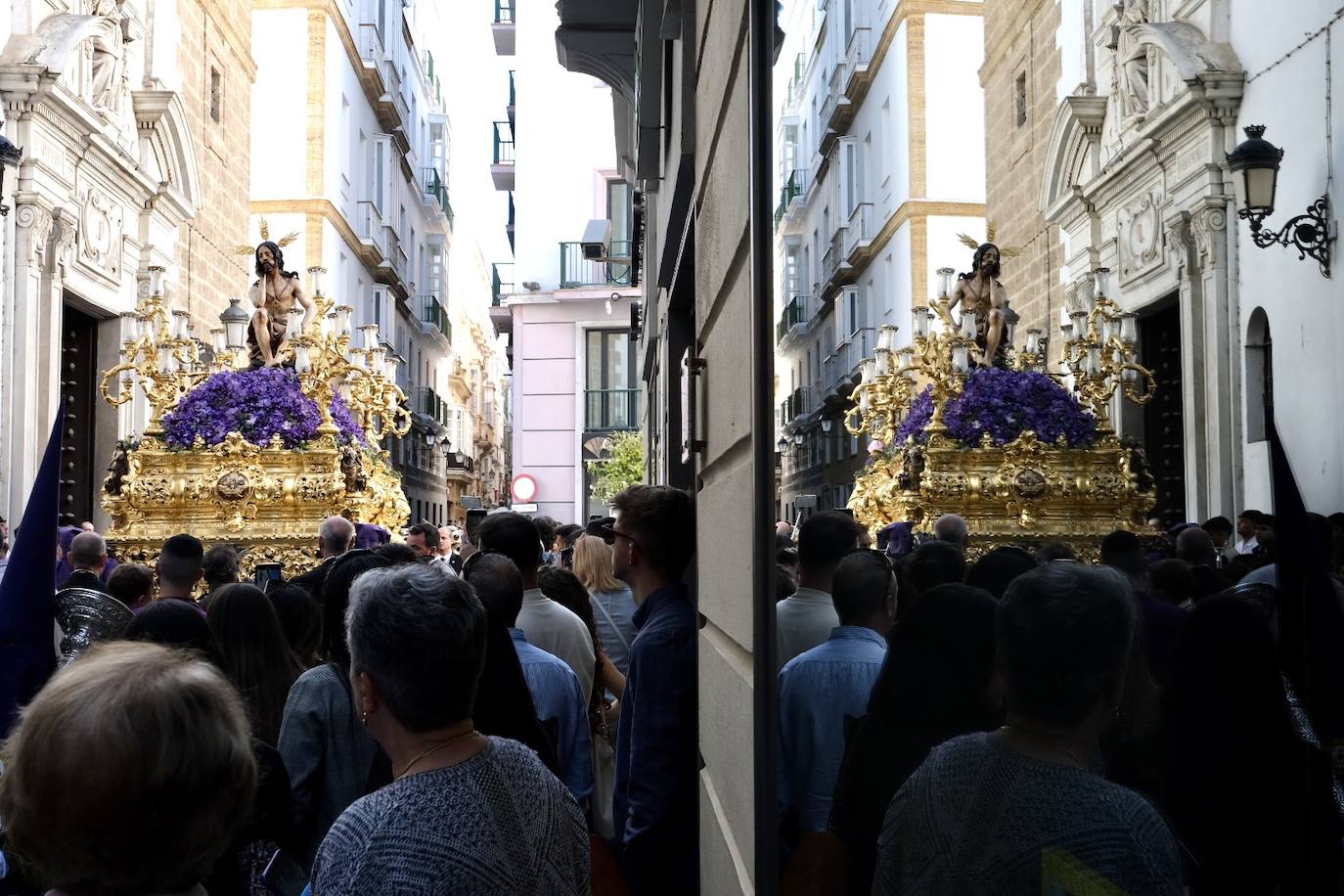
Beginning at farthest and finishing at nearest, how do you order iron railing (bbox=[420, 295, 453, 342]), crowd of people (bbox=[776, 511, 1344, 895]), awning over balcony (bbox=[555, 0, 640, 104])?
iron railing (bbox=[420, 295, 453, 342]) → awning over balcony (bbox=[555, 0, 640, 104]) → crowd of people (bbox=[776, 511, 1344, 895])

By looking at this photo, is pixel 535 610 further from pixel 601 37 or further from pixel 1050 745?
pixel 601 37

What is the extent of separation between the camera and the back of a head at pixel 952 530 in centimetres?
309

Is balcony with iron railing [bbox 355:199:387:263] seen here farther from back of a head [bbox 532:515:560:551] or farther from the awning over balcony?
back of a head [bbox 532:515:560:551]

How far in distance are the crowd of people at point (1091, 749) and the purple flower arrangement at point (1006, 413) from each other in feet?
5.88

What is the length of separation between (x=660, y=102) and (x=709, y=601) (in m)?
6.08

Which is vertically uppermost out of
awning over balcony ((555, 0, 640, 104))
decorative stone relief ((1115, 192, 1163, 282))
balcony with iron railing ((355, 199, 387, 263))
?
balcony with iron railing ((355, 199, 387, 263))

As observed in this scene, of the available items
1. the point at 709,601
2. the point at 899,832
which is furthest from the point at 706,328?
the point at 899,832

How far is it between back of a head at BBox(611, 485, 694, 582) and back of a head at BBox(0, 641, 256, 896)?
7.62 feet

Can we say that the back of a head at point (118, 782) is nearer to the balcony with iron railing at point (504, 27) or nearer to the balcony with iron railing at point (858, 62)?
the balcony with iron railing at point (858, 62)

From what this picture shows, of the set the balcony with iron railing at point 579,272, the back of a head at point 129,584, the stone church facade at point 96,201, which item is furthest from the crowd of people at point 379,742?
the balcony with iron railing at point 579,272

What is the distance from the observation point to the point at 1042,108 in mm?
3502

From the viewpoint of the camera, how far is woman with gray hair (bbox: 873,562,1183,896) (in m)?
1.27

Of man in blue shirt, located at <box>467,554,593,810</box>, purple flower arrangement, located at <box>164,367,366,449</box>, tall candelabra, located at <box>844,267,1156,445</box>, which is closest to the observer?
tall candelabra, located at <box>844,267,1156,445</box>

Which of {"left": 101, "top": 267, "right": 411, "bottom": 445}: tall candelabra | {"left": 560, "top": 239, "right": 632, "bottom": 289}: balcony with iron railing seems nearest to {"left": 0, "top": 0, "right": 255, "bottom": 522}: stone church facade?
{"left": 101, "top": 267, "right": 411, "bottom": 445}: tall candelabra
